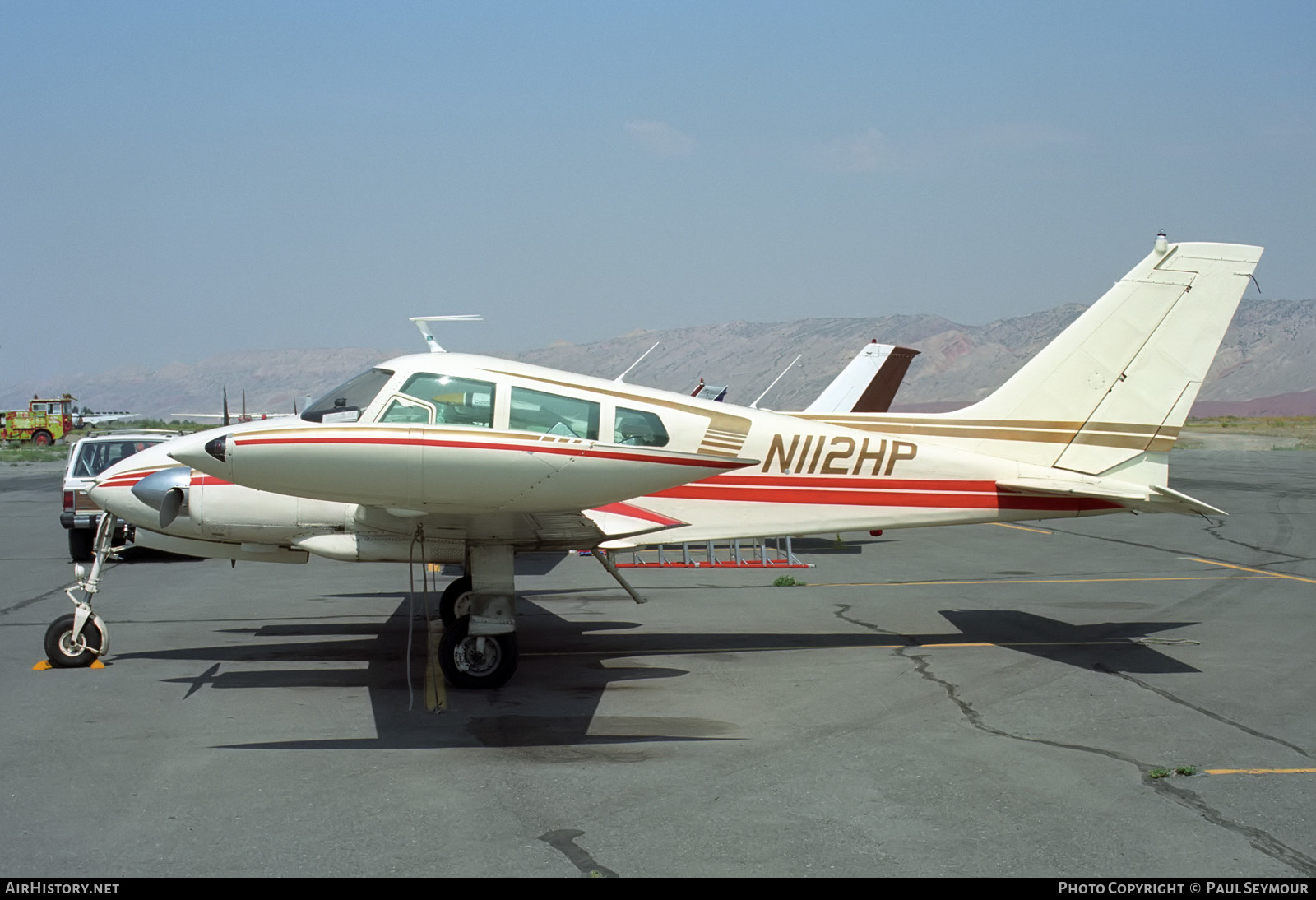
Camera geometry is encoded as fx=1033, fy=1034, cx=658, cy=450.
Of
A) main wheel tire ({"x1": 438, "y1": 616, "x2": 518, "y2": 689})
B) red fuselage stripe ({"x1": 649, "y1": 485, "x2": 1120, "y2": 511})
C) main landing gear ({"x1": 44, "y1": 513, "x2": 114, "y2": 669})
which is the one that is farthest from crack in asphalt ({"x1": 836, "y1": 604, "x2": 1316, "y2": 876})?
main landing gear ({"x1": 44, "y1": 513, "x2": 114, "y2": 669})

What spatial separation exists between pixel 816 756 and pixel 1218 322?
6319 mm

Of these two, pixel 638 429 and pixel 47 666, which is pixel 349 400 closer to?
pixel 638 429

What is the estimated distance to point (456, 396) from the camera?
26.6ft

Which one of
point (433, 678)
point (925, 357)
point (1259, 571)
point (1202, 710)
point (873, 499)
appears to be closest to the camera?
point (1202, 710)

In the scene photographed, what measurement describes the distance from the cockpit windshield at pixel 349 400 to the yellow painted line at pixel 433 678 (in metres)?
2.05

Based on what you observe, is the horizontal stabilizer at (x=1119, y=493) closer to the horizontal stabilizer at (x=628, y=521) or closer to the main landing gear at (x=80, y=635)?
the horizontal stabilizer at (x=628, y=521)

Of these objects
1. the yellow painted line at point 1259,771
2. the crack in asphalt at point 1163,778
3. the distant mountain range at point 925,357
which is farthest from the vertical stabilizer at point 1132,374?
the distant mountain range at point 925,357

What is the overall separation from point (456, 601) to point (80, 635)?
3258 mm

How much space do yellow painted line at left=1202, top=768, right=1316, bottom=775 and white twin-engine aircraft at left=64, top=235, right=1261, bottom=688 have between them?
3.22m

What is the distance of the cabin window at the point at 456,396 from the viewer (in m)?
8.03
